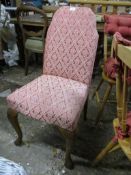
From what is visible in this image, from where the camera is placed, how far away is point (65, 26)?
1766mm

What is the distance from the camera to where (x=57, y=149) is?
1.75 m

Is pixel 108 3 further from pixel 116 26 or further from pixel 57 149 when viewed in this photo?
pixel 57 149

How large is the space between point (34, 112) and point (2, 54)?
6.05 ft

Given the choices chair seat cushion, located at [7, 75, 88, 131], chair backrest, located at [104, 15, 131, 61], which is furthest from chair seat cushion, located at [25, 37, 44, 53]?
chair seat cushion, located at [7, 75, 88, 131]

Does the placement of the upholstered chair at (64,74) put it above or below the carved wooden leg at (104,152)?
above

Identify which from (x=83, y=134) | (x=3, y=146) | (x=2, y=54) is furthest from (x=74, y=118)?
(x=2, y=54)

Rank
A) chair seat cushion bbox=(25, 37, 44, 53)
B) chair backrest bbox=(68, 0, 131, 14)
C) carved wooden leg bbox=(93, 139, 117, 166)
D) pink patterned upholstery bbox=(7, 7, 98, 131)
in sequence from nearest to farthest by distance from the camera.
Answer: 1. carved wooden leg bbox=(93, 139, 117, 166)
2. pink patterned upholstery bbox=(7, 7, 98, 131)
3. chair backrest bbox=(68, 0, 131, 14)
4. chair seat cushion bbox=(25, 37, 44, 53)

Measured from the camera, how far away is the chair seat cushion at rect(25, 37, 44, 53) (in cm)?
290

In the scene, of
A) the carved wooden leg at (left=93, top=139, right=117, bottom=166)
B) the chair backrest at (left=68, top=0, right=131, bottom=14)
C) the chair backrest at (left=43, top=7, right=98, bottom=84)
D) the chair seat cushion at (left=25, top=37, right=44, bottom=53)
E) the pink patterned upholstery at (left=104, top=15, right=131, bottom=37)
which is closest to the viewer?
the carved wooden leg at (left=93, top=139, right=117, bottom=166)

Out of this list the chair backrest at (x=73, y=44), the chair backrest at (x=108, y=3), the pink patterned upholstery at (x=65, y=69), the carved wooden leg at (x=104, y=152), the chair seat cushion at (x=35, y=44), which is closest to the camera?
the carved wooden leg at (x=104, y=152)

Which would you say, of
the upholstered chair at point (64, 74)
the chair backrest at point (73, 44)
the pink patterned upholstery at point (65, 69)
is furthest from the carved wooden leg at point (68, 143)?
the chair backrest at point (73, 44)

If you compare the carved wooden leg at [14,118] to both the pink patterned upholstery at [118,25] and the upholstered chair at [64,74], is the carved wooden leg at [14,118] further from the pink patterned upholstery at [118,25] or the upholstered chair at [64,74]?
the pink patterned upholstery at [118,25]

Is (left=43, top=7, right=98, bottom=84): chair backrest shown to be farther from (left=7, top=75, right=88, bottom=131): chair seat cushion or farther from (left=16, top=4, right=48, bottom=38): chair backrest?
(left=16, top=4, right=48, bottom=38): chair backrest

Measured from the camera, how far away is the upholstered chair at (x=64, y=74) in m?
1.49
